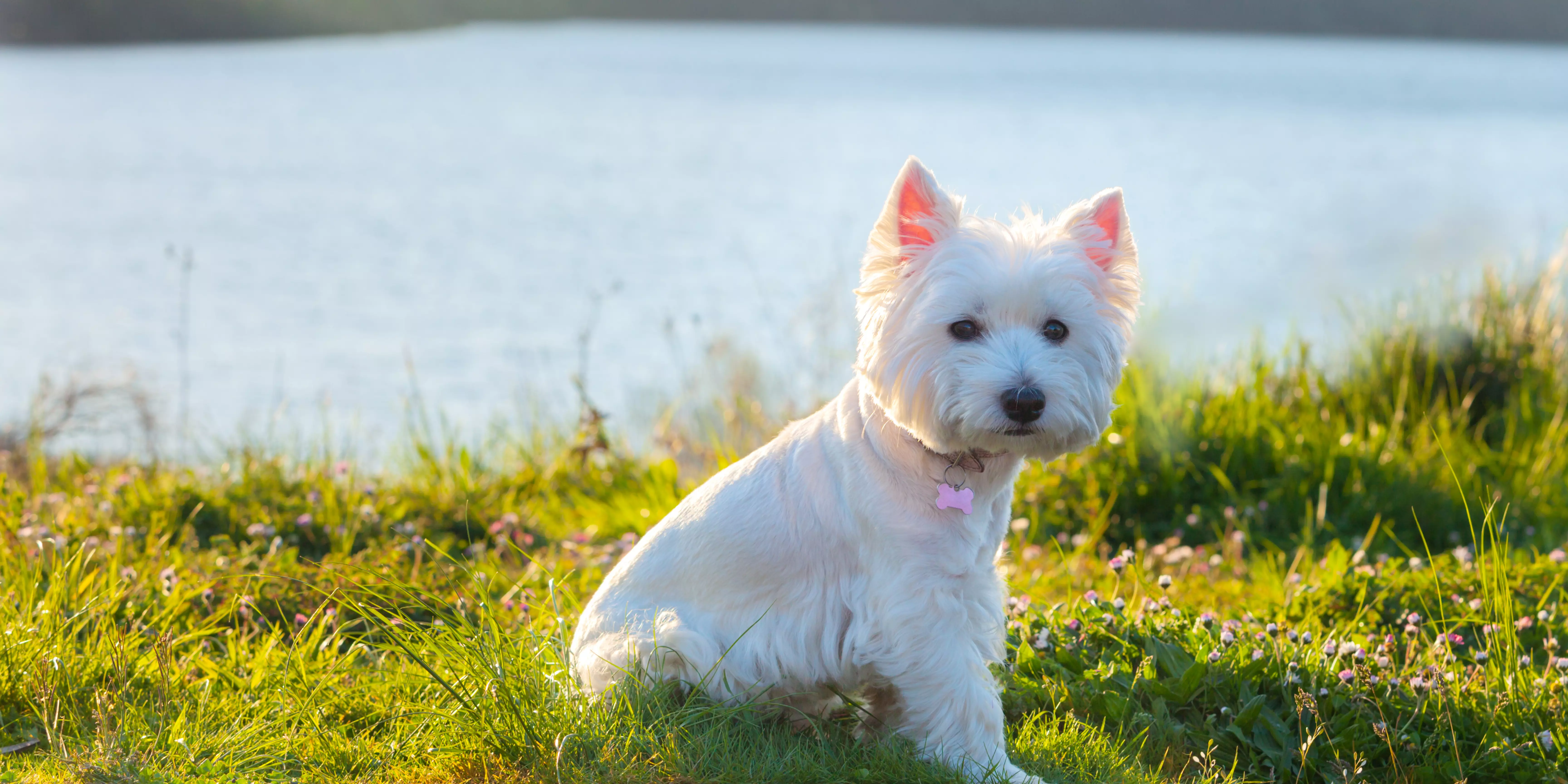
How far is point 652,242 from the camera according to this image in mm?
15469

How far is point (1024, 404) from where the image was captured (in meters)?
2.80

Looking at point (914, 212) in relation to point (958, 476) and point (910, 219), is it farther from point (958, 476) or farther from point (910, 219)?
point (958, 476)

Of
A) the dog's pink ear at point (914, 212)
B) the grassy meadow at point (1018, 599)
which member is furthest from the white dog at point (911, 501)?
the grassy meadow at point (1018, 599)

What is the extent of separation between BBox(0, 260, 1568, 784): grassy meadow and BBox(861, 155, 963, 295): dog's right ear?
50.5 inches

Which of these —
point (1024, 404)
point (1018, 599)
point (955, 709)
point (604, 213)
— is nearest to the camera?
point (1024, 404)

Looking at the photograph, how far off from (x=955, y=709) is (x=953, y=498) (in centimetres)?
55

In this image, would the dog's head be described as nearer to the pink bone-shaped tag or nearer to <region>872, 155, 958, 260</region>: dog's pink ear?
<region>872, 155, 958, 260</region>: dog's pink ear

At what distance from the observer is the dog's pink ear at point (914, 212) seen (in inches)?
121

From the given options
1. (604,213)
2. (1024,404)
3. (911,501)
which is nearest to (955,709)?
(911,501)

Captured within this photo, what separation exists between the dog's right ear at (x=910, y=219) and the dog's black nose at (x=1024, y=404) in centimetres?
52

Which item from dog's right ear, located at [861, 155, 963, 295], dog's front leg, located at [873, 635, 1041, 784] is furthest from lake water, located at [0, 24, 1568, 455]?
dog's front leg, located at [873, 635, 1041, 784]

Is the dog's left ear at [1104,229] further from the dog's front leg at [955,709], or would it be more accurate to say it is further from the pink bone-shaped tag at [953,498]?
the dog's front leg at [955,709]

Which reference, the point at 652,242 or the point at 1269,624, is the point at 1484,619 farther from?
the point at 652,242

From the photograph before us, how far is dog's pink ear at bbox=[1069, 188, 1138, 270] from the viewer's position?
3.15m
